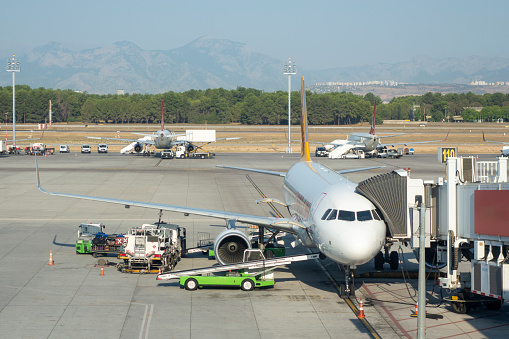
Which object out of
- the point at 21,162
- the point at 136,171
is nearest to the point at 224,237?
the point at 136,171

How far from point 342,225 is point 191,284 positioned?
7298mm

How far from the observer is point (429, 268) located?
28.2 meters

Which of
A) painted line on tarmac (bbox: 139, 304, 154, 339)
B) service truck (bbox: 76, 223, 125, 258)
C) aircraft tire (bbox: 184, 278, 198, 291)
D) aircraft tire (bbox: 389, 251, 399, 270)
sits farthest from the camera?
service truck (bbox: 76, 223, 125, 258)

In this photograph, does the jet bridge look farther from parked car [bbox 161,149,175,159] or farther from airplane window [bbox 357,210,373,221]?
parked car [bbox 161,149,175,159]

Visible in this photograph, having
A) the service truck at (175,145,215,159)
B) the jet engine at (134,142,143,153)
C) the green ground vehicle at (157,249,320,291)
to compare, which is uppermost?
Answer: the jet engine at (134,142,143,153)

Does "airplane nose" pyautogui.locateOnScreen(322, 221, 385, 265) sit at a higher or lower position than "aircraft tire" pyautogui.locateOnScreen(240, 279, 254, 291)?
higher

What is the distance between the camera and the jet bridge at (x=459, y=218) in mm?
22312

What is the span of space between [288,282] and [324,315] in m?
5.24

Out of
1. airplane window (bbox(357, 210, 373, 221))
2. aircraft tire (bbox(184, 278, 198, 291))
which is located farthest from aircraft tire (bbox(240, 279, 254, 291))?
airplane window (bbox(357, 210, 373, 221))

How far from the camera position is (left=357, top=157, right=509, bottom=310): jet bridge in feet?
73.2

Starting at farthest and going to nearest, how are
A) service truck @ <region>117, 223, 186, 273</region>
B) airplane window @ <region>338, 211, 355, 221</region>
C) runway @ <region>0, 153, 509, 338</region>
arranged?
service truck @ <region>117, 223, 186, 273</region> → airplane window @ <region>338, 211, 355, 221</region> → runway @ <region>0, 153, 509, 338</region>

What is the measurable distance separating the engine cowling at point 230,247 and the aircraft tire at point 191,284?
2655 mm

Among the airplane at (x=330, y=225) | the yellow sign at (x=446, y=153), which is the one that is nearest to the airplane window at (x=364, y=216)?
the airplane at (x=330, y=225)

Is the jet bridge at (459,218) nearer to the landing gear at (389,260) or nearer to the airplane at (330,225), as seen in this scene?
the airplane at (330,225)
